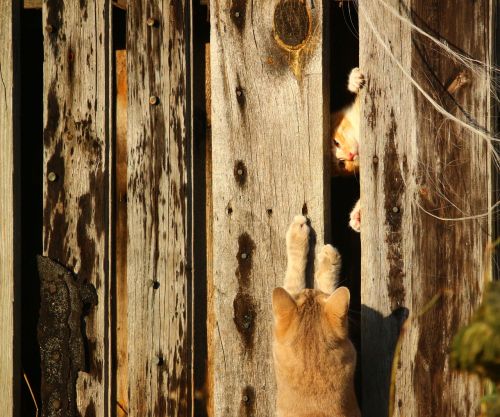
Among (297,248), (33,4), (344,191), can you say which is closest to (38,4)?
(33,4)

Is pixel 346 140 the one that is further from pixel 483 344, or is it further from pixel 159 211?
A: pixel 483 344

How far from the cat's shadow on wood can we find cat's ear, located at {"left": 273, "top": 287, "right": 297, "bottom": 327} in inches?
12.1

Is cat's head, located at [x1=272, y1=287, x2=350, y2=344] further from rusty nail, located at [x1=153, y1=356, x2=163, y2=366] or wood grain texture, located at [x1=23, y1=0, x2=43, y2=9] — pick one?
wood grain texture, located at [x1=23, y1=0, x2=43, y2=9]

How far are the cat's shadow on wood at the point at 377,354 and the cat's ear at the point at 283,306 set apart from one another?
12.1 inches

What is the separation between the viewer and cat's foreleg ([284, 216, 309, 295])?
2912 millimetres

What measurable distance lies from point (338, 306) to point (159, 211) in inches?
35.0

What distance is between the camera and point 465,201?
9.32ft

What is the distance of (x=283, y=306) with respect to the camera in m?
2.92

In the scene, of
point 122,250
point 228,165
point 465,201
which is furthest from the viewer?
point 122,250

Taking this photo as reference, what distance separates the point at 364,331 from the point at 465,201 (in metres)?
0.70

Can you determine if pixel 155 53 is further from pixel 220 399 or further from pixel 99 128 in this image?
pixel 220 399

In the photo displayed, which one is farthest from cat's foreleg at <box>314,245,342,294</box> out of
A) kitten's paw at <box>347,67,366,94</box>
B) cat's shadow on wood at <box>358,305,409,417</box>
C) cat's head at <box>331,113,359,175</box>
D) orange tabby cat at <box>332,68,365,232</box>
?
kitten's paw at <box>347,67,366,94</box>

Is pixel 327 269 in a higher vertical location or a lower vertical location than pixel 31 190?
lower

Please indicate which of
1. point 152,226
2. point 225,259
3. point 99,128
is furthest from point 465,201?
point 99,128
